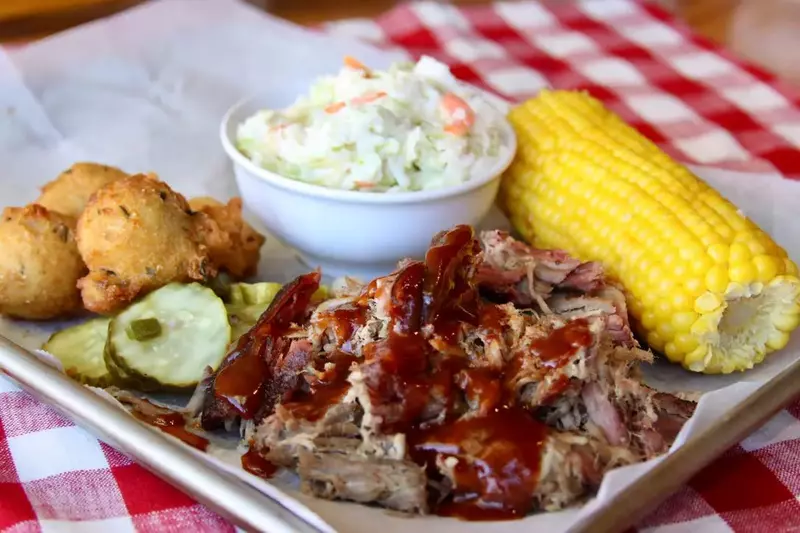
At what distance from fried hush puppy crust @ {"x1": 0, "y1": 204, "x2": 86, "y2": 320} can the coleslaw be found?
0.54 metres

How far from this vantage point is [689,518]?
159cm

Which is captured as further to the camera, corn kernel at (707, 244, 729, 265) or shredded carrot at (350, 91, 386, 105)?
shredded carrot at (350, 91, 386, 105)

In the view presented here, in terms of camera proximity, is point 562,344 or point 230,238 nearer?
point 562,344

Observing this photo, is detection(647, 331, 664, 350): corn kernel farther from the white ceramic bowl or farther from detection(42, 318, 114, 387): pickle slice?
detection(42, 318, 114, 387): pickle slice

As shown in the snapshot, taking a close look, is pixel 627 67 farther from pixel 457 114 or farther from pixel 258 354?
pixel 258 354

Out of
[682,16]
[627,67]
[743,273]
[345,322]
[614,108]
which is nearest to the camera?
[345,322]

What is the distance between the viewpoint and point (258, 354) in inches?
67.7

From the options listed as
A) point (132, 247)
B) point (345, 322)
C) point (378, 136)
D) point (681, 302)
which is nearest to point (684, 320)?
point (681, 302)

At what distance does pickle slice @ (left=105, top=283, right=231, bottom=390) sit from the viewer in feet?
6.03

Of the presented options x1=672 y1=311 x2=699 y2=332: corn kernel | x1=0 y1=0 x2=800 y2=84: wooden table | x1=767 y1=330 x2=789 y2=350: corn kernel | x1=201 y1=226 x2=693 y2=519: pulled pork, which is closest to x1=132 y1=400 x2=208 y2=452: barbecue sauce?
x1=201 y1=226 x2=693 y2=519: pulled pork

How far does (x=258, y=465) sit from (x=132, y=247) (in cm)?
70

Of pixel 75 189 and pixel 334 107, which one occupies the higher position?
pixel 334 107

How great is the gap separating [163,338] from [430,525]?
79cm

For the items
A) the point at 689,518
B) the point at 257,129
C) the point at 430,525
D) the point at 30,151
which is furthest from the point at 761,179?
the point at 30,151
